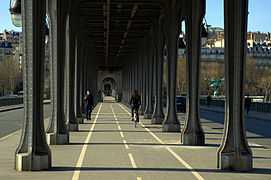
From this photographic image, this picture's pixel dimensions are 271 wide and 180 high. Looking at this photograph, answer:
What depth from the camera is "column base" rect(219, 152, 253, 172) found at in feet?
36.1

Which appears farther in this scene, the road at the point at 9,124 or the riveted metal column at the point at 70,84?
the road at the point at 9,124

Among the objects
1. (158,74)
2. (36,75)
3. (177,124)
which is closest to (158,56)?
(158,74)

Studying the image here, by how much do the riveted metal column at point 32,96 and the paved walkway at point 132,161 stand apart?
0.34 metres

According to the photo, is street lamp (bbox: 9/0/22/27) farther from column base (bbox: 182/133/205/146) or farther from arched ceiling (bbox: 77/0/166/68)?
column base (bbox: 182/133/205/146)

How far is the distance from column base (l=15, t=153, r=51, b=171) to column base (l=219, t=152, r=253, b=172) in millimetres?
4087

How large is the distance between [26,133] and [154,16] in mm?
22048

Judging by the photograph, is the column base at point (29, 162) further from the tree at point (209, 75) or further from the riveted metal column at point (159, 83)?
the tree at point (209, 75)

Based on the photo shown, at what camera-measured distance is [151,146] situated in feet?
52.6

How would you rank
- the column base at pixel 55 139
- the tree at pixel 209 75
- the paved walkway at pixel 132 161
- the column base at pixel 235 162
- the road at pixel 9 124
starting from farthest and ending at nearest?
the tree at pixel 209 75 → the road at pixel 9 124 → the column base at pixel 55 139 → the column base at pixel 235 162 → the paved walkway at pixel 132 161

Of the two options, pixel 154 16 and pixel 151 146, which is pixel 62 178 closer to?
pixel 151 146

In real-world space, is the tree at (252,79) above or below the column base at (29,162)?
above

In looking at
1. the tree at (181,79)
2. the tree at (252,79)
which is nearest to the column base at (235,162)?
the tree at (181,79)

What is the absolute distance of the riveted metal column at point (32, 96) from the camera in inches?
429

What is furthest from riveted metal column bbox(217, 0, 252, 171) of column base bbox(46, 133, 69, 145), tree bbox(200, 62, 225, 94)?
tree bbox(200, 62, 225, 94)
